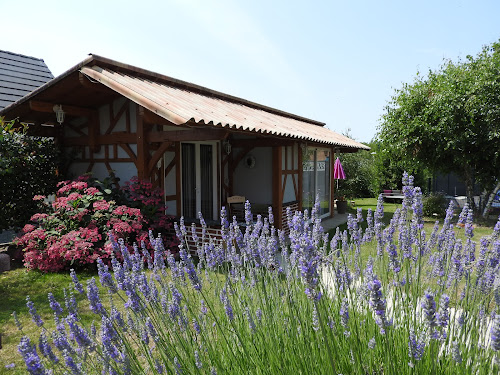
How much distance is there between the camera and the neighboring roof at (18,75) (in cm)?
962

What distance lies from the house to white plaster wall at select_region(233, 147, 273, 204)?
0.09ft

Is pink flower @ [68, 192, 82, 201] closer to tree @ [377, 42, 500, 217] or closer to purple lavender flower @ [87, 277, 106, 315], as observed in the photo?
purple lavender flower @ [87, 277, 106, 315]

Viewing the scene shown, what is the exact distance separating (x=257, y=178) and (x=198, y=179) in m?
1.76

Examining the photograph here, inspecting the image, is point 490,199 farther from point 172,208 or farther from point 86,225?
point 86,225

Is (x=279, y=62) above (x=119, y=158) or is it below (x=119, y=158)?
above

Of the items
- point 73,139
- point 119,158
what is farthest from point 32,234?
point 73,139

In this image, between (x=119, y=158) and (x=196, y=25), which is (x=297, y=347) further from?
(x=119, y=158)

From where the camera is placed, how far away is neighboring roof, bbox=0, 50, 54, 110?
9.62m

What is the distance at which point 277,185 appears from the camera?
8383 millimetres

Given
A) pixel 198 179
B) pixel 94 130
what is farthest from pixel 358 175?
pixel 94 130

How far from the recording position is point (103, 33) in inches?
212

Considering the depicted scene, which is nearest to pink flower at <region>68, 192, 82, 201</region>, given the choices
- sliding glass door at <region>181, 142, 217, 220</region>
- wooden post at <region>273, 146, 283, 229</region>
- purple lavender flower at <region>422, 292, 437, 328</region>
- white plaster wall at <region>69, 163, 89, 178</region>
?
white plaster wall at <region>69, 163, 89, 178</region>

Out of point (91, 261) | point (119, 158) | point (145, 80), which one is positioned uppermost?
point (145, 80)

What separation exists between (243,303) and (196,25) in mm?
5636
